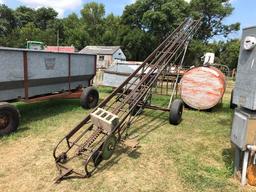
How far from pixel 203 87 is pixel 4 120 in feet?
22.5

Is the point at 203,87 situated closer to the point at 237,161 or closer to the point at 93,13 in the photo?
the point at 237,161

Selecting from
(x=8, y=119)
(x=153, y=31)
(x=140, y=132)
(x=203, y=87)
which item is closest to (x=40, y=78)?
(x=8, y=119)

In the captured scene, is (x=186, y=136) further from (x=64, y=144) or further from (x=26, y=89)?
(x=26, y=89)

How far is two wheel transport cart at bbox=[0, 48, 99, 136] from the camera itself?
623cm

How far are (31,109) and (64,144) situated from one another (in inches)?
132

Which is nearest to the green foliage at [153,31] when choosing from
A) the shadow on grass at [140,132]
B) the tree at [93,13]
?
the tree at [93,13]

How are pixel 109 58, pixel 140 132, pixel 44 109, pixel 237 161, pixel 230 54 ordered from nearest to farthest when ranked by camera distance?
pixel 237 161 < pixel 140 132 < pixel 44 109 < pixel 230 54 < pixel 109 58

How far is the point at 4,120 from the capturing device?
6125 millimetres

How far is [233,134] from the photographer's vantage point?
459 cm

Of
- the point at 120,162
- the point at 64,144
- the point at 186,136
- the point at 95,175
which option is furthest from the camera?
the point at 186,136

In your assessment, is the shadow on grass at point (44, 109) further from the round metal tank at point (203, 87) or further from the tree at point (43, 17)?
the tree at point (43, 17)

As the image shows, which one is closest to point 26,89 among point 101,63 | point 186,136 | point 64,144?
point 64,144

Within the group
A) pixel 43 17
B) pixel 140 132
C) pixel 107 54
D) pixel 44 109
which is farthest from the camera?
pixel 43 17

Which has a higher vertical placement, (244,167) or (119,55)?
(119,55)
